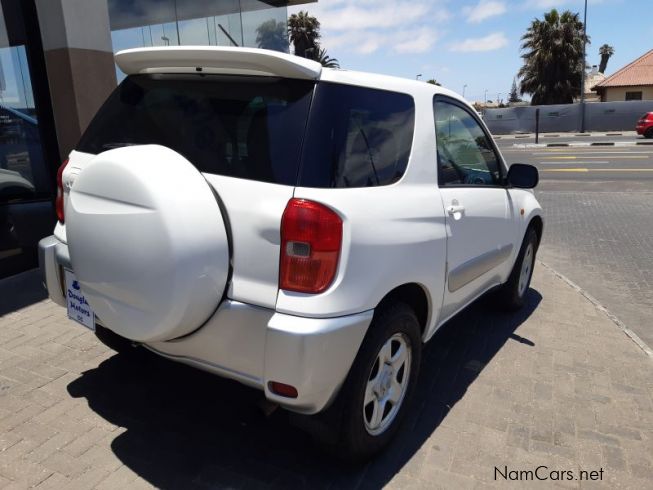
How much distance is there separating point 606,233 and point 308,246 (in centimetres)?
717

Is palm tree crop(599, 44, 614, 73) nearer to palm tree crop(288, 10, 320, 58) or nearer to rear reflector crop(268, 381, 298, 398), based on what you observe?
palm tree crop(288, 10, 320, 58)

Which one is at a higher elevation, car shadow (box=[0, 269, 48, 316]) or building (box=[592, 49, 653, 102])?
building (box=[592, 49, 653, 102])

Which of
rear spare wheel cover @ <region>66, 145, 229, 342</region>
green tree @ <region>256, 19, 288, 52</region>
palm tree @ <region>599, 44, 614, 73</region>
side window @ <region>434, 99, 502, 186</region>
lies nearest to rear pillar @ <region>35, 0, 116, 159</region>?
rear spare wheel cover @ <region>66, 145, 229, 342</region>

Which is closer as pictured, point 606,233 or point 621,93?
point 606,233

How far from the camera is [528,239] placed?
446 cm

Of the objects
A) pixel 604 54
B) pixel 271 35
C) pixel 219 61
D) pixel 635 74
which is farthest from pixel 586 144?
pixel 604 54

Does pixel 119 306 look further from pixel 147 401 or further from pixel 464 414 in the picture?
pixel 464 414

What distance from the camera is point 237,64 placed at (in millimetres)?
2252

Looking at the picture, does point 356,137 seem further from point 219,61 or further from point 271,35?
point 271,35

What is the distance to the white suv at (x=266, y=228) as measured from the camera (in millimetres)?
2047

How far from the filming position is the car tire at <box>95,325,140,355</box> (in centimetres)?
319

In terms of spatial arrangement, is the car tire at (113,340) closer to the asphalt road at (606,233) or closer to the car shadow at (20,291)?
the car shadow at (20,291)

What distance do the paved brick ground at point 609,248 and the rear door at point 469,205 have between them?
1.64m

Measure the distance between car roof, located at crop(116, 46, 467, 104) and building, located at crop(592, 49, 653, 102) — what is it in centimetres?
4715
